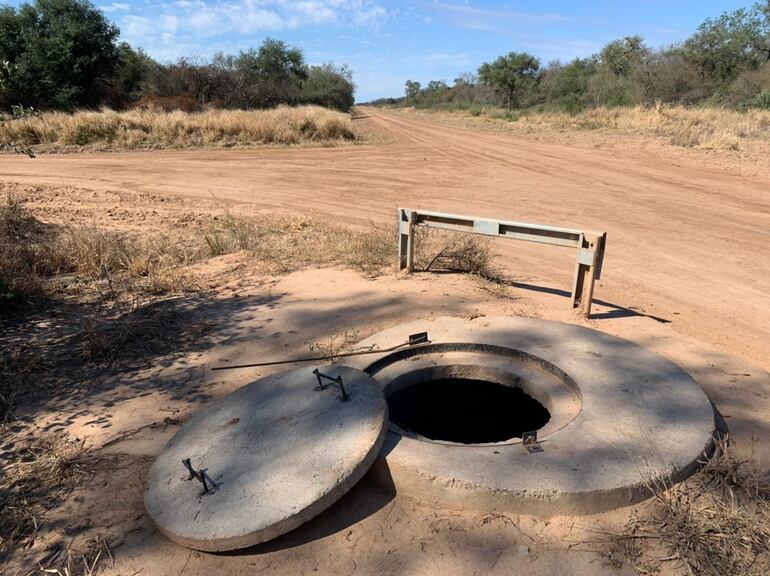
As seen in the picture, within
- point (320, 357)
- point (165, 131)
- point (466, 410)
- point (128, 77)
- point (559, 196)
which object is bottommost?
point (466, 410)

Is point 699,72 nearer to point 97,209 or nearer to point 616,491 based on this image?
point 97,209

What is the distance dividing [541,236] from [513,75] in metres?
50.5

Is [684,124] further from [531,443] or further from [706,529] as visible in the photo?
[706,529]

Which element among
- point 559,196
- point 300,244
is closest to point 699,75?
point 559,196

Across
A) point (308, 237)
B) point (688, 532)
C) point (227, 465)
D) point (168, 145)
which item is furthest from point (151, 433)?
point (168, 145)

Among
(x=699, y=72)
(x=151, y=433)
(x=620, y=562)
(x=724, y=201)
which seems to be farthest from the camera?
(x=699, y=72)

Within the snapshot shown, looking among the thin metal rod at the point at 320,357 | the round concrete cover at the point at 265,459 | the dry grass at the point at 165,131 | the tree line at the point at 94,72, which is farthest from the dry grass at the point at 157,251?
the tree line at the point at 94,72

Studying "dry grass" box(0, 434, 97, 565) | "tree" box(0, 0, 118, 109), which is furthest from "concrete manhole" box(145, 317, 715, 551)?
"tree" box(0, 0, 118, 109)

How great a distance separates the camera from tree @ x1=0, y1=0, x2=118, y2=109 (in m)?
27.6

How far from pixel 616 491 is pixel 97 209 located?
10286mm

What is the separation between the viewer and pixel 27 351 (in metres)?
4.47

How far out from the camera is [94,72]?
2984 cm

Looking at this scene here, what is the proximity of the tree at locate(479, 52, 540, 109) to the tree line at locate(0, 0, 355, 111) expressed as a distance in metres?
23.2

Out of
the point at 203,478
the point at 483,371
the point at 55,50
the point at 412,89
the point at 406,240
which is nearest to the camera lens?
the point at 203,478
